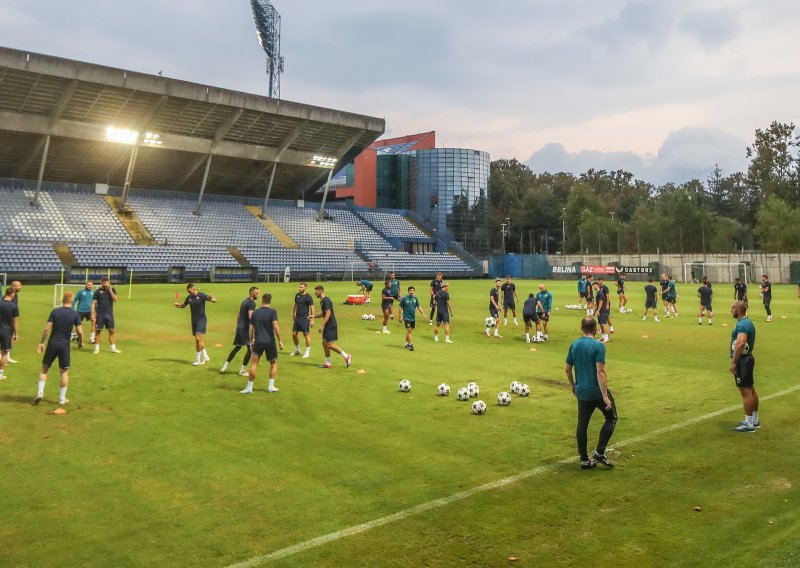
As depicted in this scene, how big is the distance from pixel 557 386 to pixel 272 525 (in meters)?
8.64

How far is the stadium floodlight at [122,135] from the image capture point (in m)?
59.2

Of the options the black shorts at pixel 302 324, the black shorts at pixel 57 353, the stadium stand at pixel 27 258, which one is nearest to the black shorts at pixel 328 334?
the black shorts at pixel 302 324

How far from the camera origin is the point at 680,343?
824 inches

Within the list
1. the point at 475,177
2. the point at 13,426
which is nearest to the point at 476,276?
the point at 475,177

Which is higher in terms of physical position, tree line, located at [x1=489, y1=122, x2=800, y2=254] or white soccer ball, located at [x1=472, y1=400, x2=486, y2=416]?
tree line, located at [x1=489, y1=122, x2=800, y2=254]

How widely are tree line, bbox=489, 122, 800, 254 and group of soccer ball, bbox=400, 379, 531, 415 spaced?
67335 millimetres

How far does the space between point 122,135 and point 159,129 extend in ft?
11.6

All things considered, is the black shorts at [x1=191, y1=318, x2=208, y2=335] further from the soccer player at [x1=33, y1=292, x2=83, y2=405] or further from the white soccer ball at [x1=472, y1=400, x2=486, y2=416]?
the white soccer ball at [x1=472, y1=400, x2=486, y2=416]

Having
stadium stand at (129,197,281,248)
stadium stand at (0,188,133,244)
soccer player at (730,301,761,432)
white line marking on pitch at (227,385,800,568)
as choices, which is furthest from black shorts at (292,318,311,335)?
stadium stand at (129,197,281,248)

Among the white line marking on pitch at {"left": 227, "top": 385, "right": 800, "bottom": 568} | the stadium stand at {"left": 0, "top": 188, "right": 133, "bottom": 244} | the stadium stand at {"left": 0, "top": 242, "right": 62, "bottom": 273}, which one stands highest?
the stadium stand at {"left": 0, "top": 188, "right": 133, "bottom": 244}

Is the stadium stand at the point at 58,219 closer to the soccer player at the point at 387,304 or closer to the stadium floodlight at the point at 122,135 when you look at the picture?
the stadium floodlight at the point at 122,135

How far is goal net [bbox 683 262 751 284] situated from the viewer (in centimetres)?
6744

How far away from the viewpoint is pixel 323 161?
74000 millimetres

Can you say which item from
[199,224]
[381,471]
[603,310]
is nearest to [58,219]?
[199,224]
